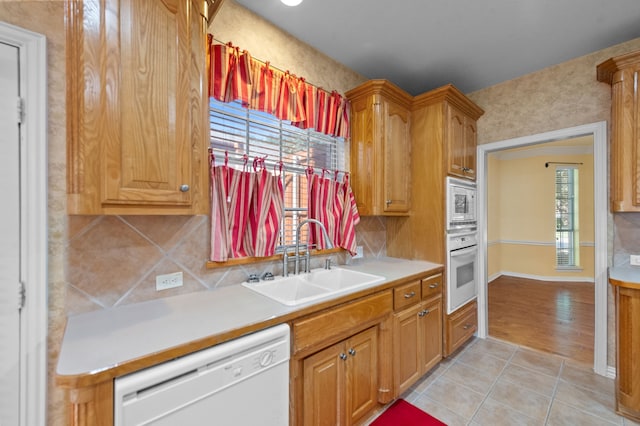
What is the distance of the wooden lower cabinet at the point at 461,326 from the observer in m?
2.40

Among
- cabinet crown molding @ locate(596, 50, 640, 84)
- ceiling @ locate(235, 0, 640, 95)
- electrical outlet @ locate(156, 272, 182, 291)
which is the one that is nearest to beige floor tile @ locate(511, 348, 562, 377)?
cabinet crown molding @ locate(596, 50, 640, 84)

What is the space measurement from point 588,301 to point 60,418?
5.80 meters

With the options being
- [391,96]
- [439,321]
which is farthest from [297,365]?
[391,96]

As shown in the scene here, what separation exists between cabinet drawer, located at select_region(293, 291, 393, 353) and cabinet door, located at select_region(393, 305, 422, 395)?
0.70 ft

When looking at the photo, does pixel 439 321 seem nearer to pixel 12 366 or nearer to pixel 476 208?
pixel 476 208

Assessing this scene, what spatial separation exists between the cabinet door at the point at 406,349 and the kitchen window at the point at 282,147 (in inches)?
37.0

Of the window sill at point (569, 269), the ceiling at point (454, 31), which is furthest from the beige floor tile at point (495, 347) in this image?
the window sill at point (569, 269)

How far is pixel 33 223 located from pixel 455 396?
8.82ft

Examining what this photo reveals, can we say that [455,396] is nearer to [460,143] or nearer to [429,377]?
[429,377]

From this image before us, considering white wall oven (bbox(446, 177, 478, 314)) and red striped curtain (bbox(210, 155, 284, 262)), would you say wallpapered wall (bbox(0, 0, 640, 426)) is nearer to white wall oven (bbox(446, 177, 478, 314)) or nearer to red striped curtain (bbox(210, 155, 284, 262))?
red striped curtain (bbox(210, 155, 284, 262))

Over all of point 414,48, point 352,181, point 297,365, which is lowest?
point 297,365

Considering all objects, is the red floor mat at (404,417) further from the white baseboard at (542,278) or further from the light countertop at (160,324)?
the white baseboard at (542,278)

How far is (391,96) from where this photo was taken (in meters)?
2.37

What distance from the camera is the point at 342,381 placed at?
1538 millimetres
